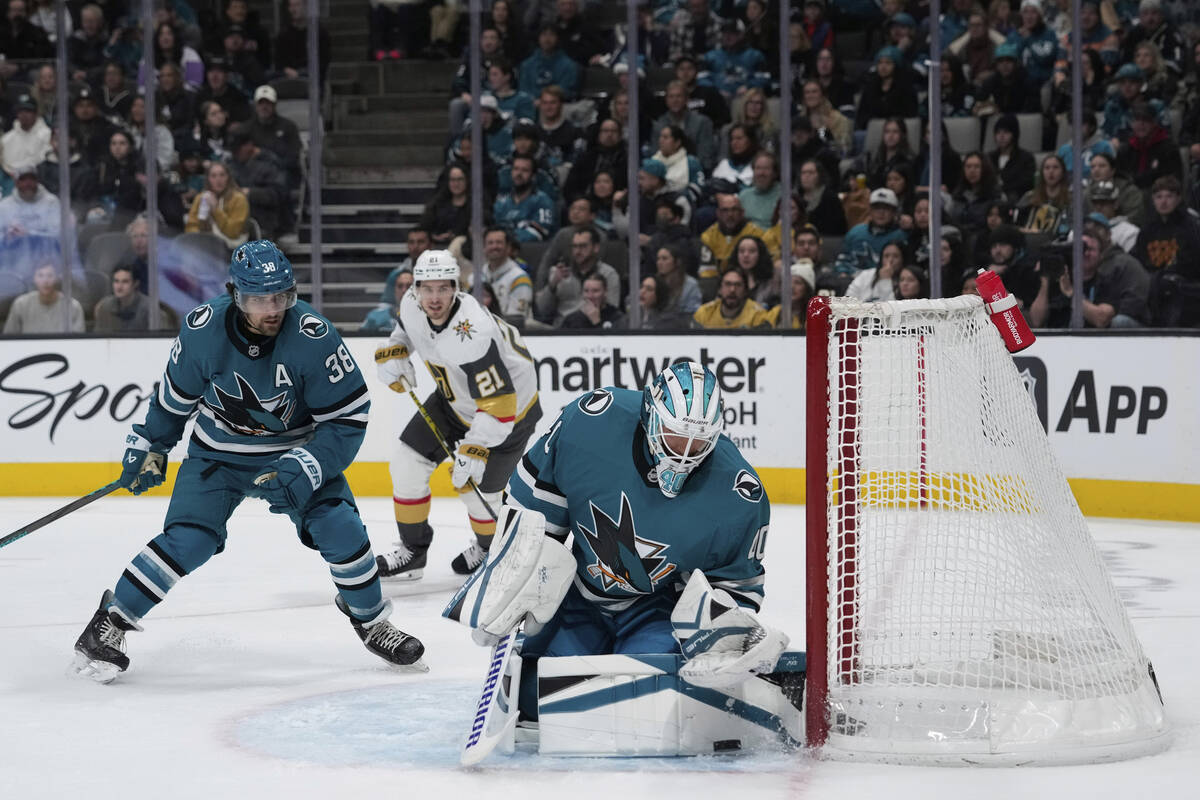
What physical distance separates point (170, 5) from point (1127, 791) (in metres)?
6.91

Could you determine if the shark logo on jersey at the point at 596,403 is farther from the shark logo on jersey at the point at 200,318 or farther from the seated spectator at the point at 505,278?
the seated spectator at the point at 505,278

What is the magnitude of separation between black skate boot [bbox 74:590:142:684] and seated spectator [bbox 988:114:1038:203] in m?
4.86

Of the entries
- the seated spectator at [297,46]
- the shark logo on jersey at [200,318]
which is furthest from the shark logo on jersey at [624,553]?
the seated spectator at [297,46]

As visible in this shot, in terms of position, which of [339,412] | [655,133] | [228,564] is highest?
[655,133]

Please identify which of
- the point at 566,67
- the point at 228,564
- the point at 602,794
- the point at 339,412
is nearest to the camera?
the point at 602,794

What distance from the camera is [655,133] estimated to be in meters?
7.53

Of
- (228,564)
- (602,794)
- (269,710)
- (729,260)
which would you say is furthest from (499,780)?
(729,260)

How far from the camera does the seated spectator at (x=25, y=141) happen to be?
7.69 m

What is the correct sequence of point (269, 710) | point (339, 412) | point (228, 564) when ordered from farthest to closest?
point (228, 564), point (339, 412), point (269, 710)

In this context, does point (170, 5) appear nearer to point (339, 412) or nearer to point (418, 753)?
point (339, 412)

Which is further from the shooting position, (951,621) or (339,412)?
(339,412)

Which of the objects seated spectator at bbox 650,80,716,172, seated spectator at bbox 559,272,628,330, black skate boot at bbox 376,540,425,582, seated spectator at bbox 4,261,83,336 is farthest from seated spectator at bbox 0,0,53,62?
black skate boot at bbox 376,540,425,582

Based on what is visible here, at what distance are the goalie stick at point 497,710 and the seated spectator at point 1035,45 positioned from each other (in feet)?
17.8

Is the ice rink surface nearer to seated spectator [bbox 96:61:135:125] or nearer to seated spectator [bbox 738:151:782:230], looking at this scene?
seated spectator [bbox 738:151:782:230]
